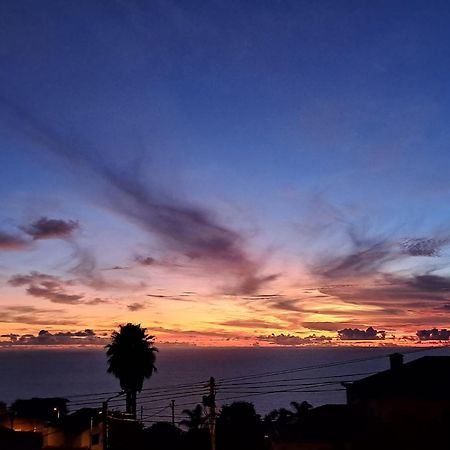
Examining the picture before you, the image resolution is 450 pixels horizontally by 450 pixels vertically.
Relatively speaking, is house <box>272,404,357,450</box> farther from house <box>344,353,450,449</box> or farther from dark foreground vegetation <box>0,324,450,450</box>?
house <box>344,353,450,449</box>

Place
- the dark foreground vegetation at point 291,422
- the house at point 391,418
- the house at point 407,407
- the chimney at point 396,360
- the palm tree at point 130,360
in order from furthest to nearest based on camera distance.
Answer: the palm tree at point 130,360
the chimney at point 396,360
the dark foreground vegetation at point 291,422
the house at point 391,418
the house at point 407,407

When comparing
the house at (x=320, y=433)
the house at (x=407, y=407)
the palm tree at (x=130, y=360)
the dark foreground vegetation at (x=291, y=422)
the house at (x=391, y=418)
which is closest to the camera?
the house at (x=407, y=407)

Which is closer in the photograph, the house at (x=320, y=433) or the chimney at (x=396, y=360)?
the house at (x=320, y=433)

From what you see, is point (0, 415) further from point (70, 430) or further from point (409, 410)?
point (409, 410)

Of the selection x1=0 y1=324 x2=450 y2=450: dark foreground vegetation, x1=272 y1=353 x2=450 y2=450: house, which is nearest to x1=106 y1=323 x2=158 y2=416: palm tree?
x1=0 y1=324 x2=450 y2=450: dark foreground vegetation

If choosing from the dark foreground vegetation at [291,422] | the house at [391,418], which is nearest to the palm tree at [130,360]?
the dark foreground vegetation at [291,422]

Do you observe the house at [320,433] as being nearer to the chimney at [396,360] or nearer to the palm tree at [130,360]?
the chimney at [396,360]

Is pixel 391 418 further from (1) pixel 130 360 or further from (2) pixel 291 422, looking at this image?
(1) pixel 130 360

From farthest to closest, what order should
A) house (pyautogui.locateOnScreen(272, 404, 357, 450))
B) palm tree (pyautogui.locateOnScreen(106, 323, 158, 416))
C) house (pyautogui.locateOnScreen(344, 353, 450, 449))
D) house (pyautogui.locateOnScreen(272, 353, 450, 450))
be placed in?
1. palm tree (pyautogui.locateOnScreen(106, 323, 158, 416))
2. house (pyautogui.locateOnScreen(272, 404, 357, 450))
3. house (pyautogui.locateOnScreen(272, 353, 450, 450))
4. house (pyautogui.locateOnScreen(344, 353, 450, 449))

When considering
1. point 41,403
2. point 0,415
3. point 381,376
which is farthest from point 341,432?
point 41,403

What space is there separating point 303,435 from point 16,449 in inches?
1358

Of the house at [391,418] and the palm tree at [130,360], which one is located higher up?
the palm tree at [130,360]

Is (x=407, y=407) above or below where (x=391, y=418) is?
above

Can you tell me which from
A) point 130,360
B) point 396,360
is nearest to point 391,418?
point 396,360
